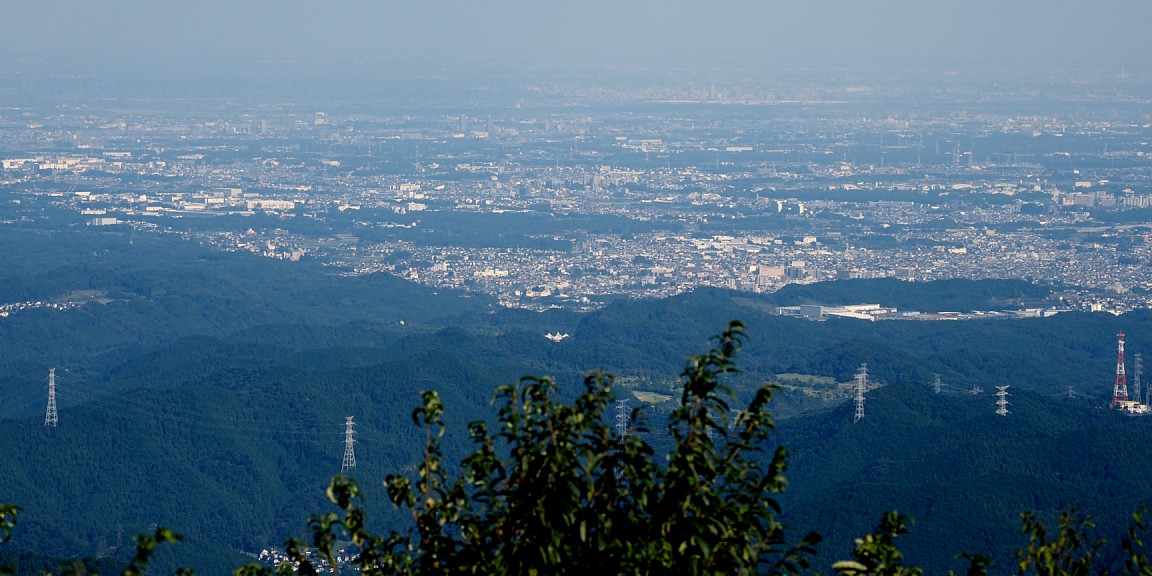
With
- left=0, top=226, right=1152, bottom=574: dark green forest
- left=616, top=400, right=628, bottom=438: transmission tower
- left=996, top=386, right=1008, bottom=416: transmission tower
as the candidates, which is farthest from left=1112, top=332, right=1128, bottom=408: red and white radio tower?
left=616, top=400, right=628, bottom=438: transmission tower

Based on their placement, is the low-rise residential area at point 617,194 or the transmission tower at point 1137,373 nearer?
the transmission tower at point 1137,373

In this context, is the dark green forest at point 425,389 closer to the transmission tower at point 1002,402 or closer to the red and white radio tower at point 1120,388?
the transmission tower at point 1002,402

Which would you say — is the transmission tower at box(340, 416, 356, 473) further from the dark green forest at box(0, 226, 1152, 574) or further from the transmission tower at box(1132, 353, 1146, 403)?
the transmission tower at box(1132, 353, 1146, 403)

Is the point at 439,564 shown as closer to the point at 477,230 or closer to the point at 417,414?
the point at 417,414

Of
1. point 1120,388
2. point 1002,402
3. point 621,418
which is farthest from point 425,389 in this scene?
point 1120,388

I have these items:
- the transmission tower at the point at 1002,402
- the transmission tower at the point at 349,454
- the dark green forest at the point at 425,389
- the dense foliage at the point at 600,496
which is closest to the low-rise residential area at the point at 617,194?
the dark green forest at the point at 425,389

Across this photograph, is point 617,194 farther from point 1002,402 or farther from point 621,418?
point 621,418

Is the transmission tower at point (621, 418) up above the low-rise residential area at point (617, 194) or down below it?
above

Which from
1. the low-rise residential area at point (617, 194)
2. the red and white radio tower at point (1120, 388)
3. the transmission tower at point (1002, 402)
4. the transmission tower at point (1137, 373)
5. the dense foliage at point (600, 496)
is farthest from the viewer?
the low-rise residential area at point (617, 194)

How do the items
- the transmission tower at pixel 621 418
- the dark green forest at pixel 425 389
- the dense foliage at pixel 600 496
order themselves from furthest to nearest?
the transmission tower at pixel 621 418 < the dark green forest at pixel 425 389 < the dense foliage at pixel 600 496
